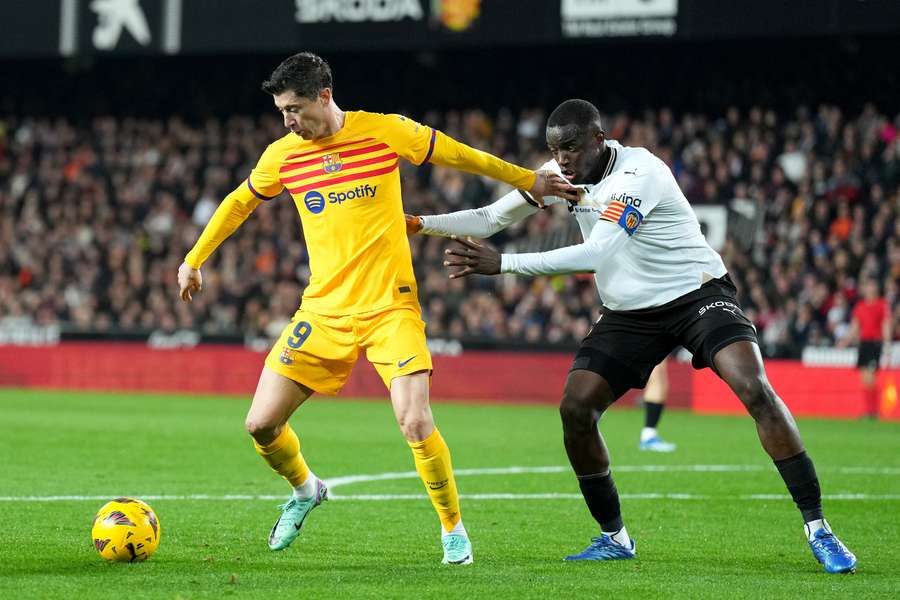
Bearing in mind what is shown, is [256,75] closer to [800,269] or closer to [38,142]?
[38,142]

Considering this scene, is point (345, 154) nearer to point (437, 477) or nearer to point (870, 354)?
point (437, 477)

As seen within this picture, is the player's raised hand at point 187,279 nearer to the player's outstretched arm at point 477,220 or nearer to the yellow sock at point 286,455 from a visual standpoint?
the yellow sock at point 286,455

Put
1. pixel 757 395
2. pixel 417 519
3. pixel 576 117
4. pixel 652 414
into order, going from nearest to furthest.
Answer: pixel 757 395, pixel 576 117, pixel 417 519, pixel 652 414

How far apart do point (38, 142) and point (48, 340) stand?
783 cm

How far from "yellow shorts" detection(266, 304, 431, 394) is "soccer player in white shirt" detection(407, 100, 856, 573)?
52 centimetres

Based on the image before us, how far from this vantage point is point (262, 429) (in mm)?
7047

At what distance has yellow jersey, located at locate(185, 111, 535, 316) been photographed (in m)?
7.01

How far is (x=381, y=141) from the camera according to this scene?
23.2 feet

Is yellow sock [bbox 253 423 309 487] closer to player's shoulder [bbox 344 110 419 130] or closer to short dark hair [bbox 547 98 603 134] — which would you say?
player's shoulder [bbox 344 110 419 130]

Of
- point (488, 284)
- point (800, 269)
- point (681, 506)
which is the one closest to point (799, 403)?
point (800, 269)

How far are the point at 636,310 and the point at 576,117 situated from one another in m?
1.04

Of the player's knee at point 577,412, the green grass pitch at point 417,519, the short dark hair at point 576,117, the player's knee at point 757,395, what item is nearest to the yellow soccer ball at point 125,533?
the green grass pitch at point 417,519

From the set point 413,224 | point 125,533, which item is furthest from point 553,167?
point 125,533

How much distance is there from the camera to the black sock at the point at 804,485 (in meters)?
6.75
